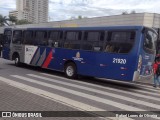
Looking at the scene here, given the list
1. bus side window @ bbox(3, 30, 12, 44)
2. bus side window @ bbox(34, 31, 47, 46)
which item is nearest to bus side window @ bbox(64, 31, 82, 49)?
bus side window @ bbox(34, 31, 47, 46)

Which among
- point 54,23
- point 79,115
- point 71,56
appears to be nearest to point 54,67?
point 71,56

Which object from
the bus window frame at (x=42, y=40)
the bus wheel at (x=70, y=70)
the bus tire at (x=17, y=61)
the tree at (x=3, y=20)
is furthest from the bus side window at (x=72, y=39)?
the tree at (x=3, y=20)

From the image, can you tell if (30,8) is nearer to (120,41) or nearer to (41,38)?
(41,38)

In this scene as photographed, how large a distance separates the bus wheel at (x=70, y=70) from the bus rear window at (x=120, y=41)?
2.51 metres

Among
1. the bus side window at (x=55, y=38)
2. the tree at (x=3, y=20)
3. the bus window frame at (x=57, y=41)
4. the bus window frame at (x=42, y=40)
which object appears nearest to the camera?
the bus window frame at (x=57, y=41)

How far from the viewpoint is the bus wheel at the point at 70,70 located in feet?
52.4

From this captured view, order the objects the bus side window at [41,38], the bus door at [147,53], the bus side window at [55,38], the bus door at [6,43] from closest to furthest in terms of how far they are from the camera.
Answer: the bus door at [147,53], the bus side window at [55,38], the bus side window at [41,38], the bus door at [6,43]

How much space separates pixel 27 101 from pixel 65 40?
8133 mm

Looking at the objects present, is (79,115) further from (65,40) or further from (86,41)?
(65,40)

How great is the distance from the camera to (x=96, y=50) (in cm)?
1473

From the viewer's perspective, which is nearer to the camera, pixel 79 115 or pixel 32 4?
pixel 79 115

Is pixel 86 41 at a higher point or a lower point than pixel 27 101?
higher

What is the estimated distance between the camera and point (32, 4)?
119m

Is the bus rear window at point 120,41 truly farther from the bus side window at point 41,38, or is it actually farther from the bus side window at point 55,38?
the bus side window at point 41,38
